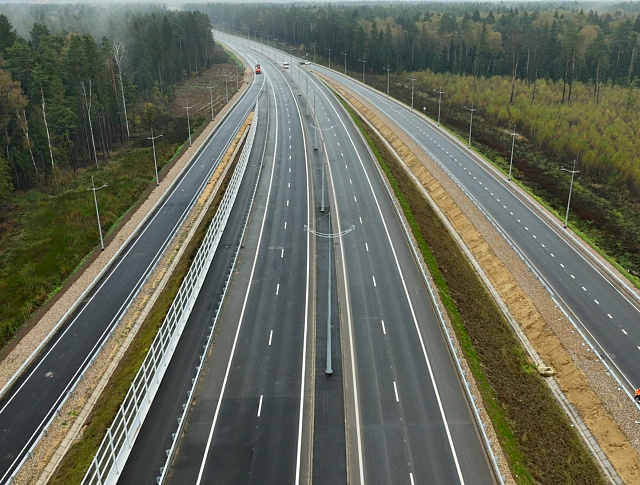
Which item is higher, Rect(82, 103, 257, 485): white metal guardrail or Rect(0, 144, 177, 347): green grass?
Rect(82, 103, 257, 485): white metal guardrail

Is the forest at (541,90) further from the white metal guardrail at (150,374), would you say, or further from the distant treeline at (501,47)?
the white metal guardrail at (150,374)

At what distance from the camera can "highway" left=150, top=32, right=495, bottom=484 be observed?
27.5 meters

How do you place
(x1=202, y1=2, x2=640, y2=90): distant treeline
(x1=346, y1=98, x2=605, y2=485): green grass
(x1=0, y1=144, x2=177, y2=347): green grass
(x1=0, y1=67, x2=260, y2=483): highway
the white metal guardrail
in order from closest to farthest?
the white metal guardrail < (x1=346, y1=98, x2=605, y2=485): green grass < (x1=0, y1=67, x2=260, y2=483): highway < (x1=0, y1=144, x2=177, y2=347): green grass < (x1=202, y1=2, x2=640, y2=90): distant treeline

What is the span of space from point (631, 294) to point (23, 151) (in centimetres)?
7536

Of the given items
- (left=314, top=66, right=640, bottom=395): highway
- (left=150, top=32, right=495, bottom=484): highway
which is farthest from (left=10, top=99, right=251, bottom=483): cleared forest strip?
(left=314, top=66, right=640, bottom=395): highway

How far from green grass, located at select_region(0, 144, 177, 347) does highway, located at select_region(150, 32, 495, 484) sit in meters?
16.4

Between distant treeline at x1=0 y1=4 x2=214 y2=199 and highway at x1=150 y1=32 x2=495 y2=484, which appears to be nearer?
highway at x1=150 y1=32 x2=495 y2=484

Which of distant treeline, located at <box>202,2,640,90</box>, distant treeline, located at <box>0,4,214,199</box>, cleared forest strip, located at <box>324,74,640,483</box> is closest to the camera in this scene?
cleared forest strip, located at <box>324,74,640,483</box>

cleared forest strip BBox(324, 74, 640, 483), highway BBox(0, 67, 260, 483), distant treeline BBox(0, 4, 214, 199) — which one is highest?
distant treeline BBox(0, 4, 214, 199)

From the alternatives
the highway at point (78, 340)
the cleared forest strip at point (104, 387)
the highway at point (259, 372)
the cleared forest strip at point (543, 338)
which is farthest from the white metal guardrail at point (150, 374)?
the cleared forest strip at point (543, 338)

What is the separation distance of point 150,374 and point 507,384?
22495 millimetres

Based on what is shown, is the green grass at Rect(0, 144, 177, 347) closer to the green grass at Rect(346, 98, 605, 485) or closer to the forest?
the green grass at Rect(346, 98, 605, 485)

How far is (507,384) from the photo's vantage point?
119 ft

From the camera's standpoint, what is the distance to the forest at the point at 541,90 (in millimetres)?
74250
